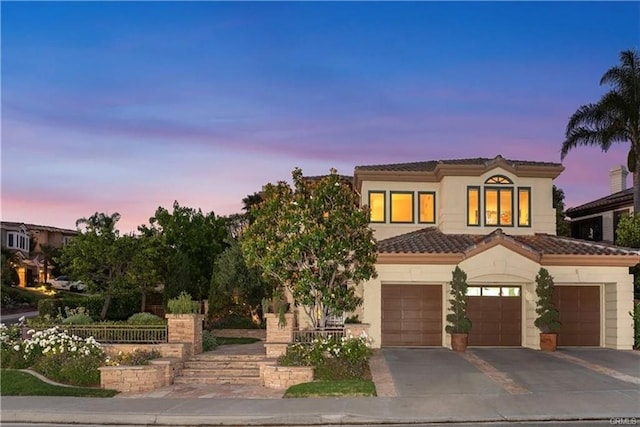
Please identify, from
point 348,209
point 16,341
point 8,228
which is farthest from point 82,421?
point 8,228

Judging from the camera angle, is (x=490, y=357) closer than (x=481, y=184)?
Yes

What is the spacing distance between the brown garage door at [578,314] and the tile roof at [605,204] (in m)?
12.4

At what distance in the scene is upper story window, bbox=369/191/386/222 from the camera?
89.1 ft

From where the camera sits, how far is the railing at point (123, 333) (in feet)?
66.3

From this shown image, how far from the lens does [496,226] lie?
26453 mm

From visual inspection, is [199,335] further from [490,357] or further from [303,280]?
[490,357]

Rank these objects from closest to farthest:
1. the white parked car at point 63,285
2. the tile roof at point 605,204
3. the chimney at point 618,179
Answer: the tile roof at point 605,204 < the chimney at point 618,179 < the white parked car at point 63,285

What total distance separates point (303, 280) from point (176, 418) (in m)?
7.34

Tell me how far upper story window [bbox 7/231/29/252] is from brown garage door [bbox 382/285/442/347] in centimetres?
5212

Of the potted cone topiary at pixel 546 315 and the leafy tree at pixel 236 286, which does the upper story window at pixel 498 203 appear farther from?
the leafy tree at pixel 236 286

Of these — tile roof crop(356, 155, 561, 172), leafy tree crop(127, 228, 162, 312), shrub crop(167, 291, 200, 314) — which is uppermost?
tile roof crop(356, 155, 561, 172)

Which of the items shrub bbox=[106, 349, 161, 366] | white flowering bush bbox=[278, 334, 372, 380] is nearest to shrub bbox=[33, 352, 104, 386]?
shrub bbox=[106, 349, 161, 366]

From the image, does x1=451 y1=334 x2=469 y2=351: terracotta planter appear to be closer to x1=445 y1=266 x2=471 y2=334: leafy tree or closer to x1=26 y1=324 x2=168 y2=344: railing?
x1=445 y1=266 x2=471 y2=334: leafy tree

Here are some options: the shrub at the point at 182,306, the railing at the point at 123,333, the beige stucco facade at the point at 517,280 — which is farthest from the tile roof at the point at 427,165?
the railing at the point at 123,333
